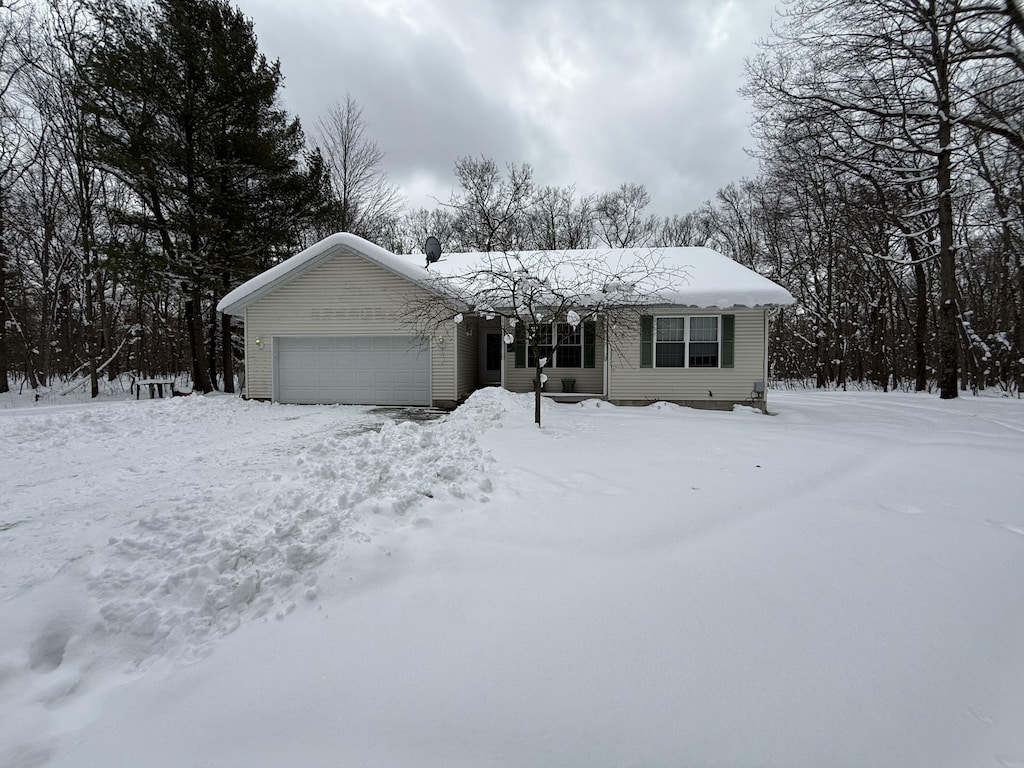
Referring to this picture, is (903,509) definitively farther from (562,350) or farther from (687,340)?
(562,350)

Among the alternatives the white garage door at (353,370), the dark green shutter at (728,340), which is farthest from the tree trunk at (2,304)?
the dark green shutter at (728,340)

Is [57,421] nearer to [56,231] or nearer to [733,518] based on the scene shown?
[733,518]

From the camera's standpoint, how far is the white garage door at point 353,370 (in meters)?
12.2

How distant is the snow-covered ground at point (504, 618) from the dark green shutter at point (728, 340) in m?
6.67

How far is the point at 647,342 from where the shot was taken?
11.7 meters

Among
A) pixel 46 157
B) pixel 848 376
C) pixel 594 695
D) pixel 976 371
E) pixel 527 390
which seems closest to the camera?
pixel 594 695

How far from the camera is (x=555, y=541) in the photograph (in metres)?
3.28

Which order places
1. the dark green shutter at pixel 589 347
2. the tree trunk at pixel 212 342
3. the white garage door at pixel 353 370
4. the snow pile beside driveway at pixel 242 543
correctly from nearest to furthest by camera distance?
the snow pile beside driveway at pixel 242 543 < the white garage door at pixel 353 370 < the dark green shutter at pixel 589 347 < the tree trunk at pixel 212 342

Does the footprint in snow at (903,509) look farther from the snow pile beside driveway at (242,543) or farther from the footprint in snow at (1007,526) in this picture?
the snow pile beside driveway at (242,543)

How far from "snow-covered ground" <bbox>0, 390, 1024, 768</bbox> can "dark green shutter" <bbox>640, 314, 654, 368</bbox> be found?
6.83 meters

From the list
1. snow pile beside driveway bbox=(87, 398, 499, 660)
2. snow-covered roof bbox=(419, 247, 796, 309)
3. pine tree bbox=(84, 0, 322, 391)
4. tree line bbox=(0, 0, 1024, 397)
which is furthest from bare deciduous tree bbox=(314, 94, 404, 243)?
snow pile beside driveway bbox=(87, 398, 499, 660)

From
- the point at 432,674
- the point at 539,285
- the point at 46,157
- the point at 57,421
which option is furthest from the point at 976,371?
the point at 46,157

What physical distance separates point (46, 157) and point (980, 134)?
24.8m

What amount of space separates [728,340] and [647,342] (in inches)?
74.7
